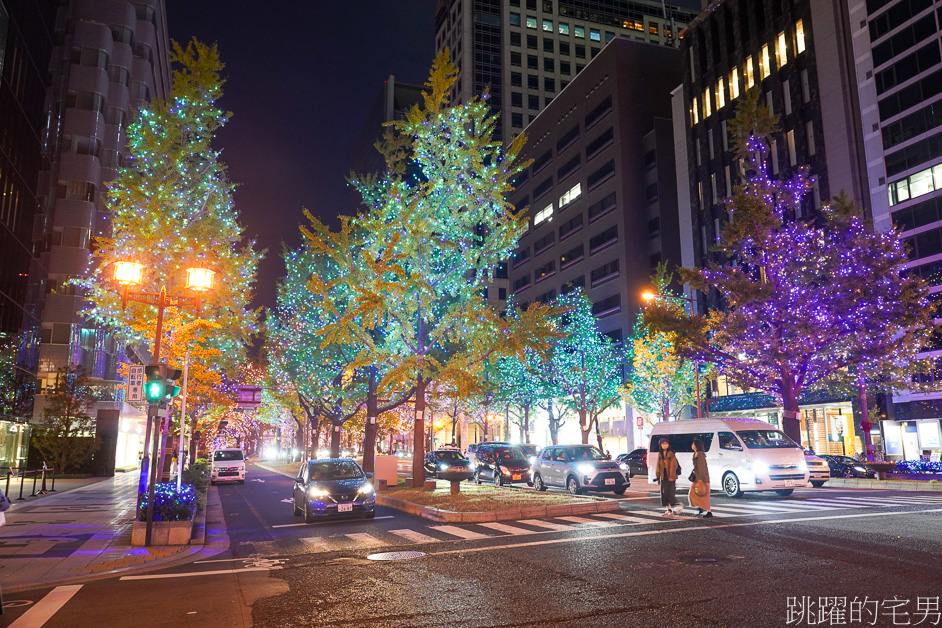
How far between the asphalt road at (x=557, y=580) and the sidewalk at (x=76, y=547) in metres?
0.69

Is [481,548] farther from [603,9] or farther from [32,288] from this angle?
[603,9]

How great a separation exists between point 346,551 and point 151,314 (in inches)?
476

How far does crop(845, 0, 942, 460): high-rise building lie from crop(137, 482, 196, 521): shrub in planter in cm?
3939

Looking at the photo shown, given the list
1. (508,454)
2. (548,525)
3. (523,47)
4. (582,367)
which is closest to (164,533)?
(548,525)

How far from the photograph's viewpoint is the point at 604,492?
933 inches

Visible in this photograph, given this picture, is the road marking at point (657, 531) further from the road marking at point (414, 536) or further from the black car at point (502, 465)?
the black car at point (502, 465)

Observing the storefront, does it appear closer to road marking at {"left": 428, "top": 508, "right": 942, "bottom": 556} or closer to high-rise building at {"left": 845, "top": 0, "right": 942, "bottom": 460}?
high-rise building at {"left": 845, "top": 0, "right": 942, "bottom": 460}

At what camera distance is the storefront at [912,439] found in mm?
38625

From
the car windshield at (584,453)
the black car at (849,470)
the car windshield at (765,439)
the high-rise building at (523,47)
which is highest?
the high-rise building at (523,47)

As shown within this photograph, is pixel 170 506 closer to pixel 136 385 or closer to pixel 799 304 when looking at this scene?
pixel 136 385

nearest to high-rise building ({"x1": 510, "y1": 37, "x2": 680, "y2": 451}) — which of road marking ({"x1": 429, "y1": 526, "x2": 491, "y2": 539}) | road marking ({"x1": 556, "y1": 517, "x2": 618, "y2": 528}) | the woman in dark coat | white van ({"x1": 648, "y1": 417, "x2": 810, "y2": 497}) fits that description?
white van ({"x1": 648, "y1": 417, "x2": 810, "y2": 497})

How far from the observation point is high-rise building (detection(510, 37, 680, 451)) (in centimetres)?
6297

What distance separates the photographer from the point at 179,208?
78.2ft

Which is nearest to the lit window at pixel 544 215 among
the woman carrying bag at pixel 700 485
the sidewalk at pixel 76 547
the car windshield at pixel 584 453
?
the car windshield at pixel 584 453
